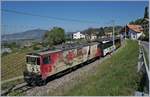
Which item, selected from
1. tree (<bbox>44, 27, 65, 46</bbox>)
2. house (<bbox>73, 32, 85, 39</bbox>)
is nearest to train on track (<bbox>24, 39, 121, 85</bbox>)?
tree (<bbox>44, 27, 65, 46</bbox>)

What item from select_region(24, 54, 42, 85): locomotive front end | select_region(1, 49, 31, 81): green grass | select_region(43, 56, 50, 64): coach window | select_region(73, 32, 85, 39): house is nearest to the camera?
select_region(24, 54, 42, 85): locomotive front end

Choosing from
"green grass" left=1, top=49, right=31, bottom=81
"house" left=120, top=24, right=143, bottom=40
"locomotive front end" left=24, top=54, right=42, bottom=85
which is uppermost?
"house" left=120, top=24, right=143, bottom=40

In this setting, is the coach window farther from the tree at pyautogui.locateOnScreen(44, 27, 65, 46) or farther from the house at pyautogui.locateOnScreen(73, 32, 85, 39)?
the house at pyautogui.locateOnScreen(73, 32, 85, 39)

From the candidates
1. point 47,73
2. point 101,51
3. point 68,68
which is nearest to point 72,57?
point 68,68

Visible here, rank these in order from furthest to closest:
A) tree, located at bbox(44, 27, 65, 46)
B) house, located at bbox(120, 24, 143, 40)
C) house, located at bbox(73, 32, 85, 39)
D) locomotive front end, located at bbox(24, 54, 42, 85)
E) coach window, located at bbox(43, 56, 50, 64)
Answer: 1. house, located at bbox(73, 32, 85, 39)
2. house, located at bbox(120, 24, 143, 40)
3. tree, located at bbox(44, 27, 65, 46)
4. coach window, located at bbox(43, 56, 50, 64)
5. locomotive front end, located at bbox(24, 54, 42, 85)

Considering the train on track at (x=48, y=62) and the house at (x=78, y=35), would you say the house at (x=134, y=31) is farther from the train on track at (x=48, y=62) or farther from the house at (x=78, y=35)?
the train on track at (x=48, y=62)

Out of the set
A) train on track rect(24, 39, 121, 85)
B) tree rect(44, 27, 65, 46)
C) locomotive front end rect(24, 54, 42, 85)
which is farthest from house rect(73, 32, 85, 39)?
locomotive front end rect(24, 54, 42, 85)

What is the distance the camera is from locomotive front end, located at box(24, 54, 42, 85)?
18203 millimetres

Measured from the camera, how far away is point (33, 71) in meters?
18.6

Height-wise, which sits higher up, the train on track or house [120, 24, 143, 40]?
house [120, 24, 143, 40]

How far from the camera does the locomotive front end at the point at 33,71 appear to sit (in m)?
18.2

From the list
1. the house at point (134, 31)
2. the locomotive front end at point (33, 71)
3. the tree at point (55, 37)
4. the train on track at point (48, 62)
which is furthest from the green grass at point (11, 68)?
the house at point (134, 31)

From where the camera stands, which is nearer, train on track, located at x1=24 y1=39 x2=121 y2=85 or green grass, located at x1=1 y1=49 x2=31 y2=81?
train on track, located at x1=24 y1=39 x2=121 y2=85

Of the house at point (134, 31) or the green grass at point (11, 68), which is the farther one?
the house at point (134, 31)
